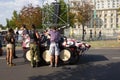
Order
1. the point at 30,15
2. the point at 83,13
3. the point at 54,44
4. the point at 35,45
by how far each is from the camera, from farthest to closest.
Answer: the point at 30,15, the point at 83,13, the point at 54,44, the point at 35,45

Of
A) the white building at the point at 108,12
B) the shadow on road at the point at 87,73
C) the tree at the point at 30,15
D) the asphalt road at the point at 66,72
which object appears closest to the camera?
the shadow on road at the point at 87,73

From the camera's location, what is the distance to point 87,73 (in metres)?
13.1

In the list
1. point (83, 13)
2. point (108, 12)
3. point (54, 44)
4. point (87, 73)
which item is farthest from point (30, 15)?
point (87, 73)

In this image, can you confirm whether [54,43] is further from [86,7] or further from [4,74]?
[86,7]

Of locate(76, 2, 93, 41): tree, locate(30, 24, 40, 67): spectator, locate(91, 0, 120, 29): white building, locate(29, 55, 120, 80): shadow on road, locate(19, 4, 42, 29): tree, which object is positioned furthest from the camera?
locate(91, 0, 120, 29): white building

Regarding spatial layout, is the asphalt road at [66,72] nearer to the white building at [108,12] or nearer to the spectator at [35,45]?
the spectator at [35,45]

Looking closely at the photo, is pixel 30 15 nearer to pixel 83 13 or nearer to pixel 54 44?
pixel 83 13

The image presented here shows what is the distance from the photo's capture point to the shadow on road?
1214 centimetres

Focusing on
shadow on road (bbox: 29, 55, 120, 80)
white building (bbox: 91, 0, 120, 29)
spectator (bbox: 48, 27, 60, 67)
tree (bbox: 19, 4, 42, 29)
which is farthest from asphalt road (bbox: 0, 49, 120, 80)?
white building (bbox: 91, 0, 120, 29)

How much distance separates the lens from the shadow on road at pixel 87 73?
1214 cm

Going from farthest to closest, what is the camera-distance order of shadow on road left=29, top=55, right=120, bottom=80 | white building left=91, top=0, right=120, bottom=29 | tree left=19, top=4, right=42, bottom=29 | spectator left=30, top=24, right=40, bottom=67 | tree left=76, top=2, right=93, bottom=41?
white building left=91, top=0, right=120, bottom=29, tree left=19, top=4, right=42, bottom=29, tree left=76, top=2, right=93, bottom=41, spectator left=30, top=24, right=40, bottom=67, shadow on road left=29, top=55, right=120, bottom=80

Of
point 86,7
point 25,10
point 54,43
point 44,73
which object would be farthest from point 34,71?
point 25,10

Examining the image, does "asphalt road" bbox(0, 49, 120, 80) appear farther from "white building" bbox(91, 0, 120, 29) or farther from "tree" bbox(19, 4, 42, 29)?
"white building" bbox(91, 0, 120, 29)

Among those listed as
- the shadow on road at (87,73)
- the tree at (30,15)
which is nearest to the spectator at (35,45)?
the shadow on road at (87,73)
